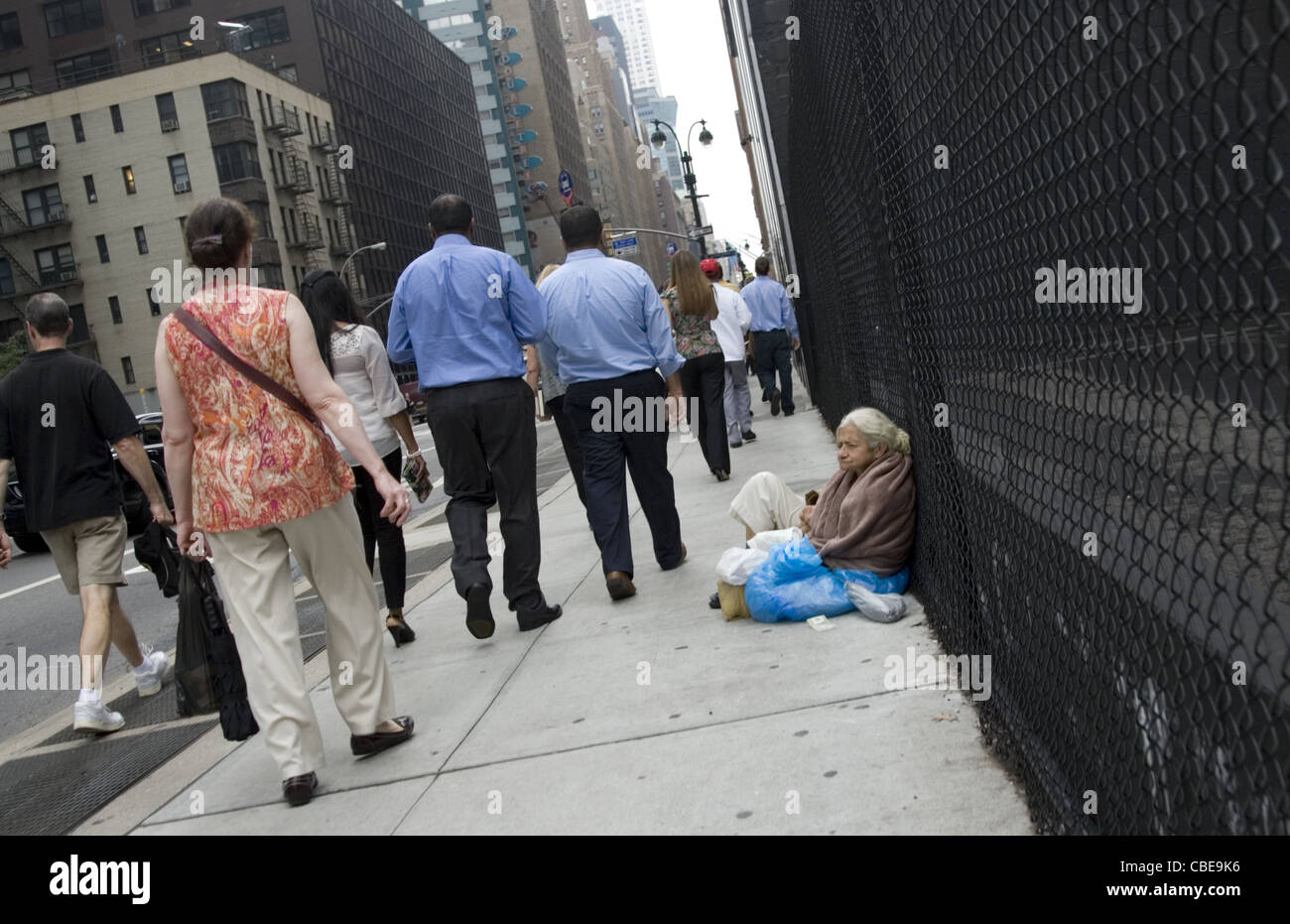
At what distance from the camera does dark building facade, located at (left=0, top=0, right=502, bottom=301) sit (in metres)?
77.1

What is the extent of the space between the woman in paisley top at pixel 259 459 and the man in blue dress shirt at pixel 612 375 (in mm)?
2341

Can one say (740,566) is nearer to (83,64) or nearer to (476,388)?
(476,388)

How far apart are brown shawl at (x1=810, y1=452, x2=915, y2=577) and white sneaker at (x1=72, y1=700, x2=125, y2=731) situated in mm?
3195

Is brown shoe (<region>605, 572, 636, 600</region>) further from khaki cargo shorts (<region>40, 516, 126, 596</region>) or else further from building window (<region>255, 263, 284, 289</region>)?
building window (<region>255, 263, 284, 289</region>)

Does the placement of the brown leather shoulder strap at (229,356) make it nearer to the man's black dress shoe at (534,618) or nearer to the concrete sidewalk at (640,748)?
the concrete sidewalk at (640,748)

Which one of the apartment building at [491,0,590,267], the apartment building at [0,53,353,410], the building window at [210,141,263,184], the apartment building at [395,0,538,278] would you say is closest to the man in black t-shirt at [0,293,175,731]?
the apartment building at [0,53,353,410]

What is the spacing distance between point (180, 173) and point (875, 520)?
225ft

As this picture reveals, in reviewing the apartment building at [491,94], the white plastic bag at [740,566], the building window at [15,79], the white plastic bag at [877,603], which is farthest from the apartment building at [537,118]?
the white plastic bag at [877,603]

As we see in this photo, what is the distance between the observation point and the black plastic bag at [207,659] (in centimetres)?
455

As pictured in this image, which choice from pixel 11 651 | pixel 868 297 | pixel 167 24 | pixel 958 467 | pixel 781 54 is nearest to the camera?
pixel 958 467

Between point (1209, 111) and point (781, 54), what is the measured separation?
13008mm

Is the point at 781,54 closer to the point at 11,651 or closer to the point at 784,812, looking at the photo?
the point at 11,651

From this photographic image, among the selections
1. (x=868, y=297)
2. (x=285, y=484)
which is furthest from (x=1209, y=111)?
(x=868, y=297)

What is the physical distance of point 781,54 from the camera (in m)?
13.9
